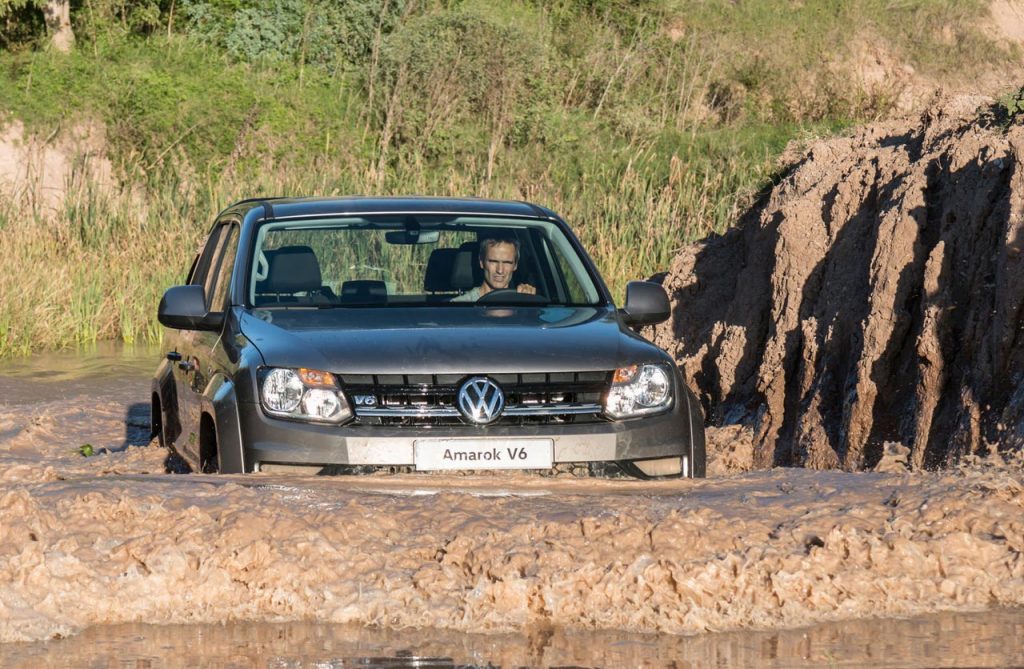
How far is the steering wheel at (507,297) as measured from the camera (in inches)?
302

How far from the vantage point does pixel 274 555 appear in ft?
17.6

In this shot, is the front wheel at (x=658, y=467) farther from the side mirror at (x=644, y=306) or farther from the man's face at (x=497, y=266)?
the man's face at (x=497, y=266)

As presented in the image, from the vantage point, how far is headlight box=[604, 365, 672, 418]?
22.1 ft

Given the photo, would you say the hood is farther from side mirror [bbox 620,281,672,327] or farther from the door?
the door

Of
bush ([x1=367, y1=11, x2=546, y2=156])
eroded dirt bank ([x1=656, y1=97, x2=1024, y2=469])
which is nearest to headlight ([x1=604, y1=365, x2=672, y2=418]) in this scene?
eroded dirt bank ([x1=656, y1=97, x2=1024, y2=469])

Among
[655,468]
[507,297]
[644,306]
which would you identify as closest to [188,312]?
[507,297]

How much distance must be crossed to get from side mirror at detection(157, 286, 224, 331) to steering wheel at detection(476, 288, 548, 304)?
1114mm

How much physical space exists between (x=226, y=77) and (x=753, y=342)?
756 inches

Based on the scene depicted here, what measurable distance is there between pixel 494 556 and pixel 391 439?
1146 mm

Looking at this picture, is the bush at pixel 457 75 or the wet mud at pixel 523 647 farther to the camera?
the bush at pixel 457 75

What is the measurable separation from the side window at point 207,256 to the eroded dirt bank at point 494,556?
2.89 metres

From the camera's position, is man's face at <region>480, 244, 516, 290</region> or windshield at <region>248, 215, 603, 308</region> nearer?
windshield at <region>248, 215, 603, 308</region>

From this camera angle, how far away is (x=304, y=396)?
21.3 feet

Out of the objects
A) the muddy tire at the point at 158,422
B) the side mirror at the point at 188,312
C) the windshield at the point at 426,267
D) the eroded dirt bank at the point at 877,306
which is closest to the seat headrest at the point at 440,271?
the windshield at the point at 426,267
